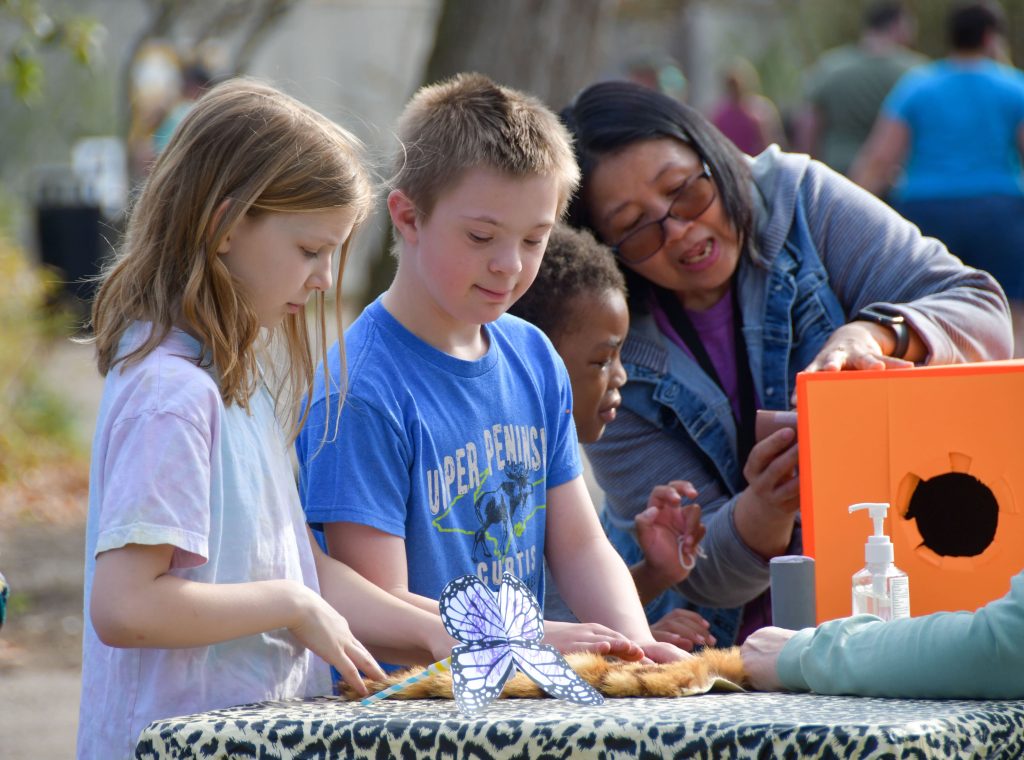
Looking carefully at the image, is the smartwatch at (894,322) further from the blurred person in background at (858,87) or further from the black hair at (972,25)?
the blurred person in background at (858,87)

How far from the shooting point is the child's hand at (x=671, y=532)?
253 centimetres

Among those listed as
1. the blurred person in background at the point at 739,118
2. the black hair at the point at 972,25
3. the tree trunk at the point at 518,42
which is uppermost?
the blurred person in background at the point at 739,118

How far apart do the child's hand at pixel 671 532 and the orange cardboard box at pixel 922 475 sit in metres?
0.50

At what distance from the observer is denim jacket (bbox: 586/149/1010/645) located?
2768 millimetres

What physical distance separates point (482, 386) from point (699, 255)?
71 centimetres

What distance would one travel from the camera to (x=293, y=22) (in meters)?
15.0

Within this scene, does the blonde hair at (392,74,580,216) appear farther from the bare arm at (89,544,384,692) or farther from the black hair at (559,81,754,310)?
the bare arm at (89,544,384,692)

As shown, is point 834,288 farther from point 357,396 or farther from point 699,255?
point 357,396

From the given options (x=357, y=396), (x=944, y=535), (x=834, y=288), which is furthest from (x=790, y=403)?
(x=357, y=396)

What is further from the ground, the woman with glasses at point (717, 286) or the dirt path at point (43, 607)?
the woman with glasses at point (717, 286)

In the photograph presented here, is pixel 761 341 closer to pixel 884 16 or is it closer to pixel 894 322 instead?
pixel 894 322

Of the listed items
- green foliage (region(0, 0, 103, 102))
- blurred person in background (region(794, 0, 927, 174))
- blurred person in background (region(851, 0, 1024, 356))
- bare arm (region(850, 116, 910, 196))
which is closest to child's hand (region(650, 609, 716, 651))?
green foliage (region(0, 0, 103, 102))

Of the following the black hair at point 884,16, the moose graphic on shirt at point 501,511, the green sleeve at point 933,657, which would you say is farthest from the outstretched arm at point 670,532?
the black hair at point 884,16

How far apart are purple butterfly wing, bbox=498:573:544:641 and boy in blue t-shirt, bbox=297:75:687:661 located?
0.35 metres
